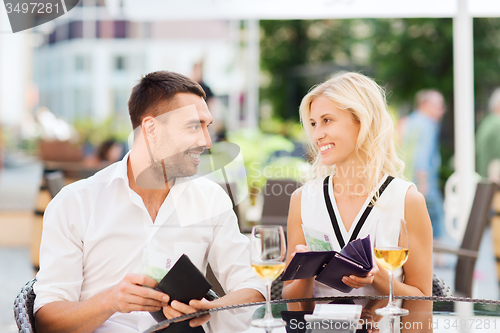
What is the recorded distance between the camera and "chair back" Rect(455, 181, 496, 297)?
246 centimetres

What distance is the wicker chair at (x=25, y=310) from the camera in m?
1.26

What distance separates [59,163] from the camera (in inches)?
231

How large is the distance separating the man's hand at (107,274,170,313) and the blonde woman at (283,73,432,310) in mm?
566

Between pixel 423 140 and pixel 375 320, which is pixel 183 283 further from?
pixel 423 140

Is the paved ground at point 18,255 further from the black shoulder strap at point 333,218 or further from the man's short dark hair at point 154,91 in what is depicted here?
the black shoulder strap at point 333,218

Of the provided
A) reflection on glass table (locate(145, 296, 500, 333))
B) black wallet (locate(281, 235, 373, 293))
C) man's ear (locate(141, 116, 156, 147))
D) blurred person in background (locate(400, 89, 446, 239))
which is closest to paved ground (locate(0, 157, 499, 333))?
blurred person in background (locate(400, 89, 446, 239))

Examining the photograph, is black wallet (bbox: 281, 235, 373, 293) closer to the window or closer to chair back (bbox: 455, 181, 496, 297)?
chair back (bbox: 455, 181, 496, 297)

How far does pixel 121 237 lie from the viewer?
159cm

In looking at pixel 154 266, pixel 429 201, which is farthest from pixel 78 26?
pixel 154 266

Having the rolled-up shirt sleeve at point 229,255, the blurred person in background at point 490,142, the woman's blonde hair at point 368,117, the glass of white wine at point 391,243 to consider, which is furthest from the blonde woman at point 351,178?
the blurred person in background at point 490,142

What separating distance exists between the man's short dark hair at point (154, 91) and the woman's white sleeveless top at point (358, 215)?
57 cm

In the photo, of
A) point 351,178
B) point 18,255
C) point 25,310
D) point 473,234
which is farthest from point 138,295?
point 18,255

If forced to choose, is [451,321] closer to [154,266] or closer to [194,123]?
[154,266]

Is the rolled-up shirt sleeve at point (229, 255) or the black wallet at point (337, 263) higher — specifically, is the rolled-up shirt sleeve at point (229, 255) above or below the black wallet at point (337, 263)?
below
